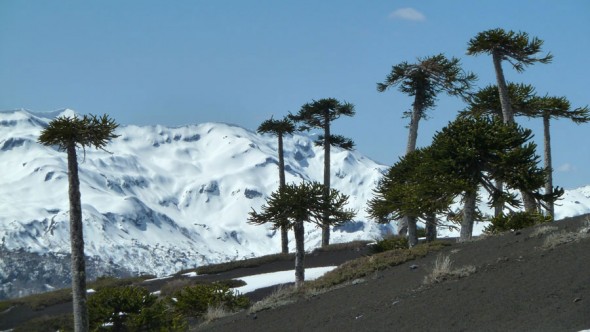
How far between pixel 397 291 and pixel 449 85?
22491 mm

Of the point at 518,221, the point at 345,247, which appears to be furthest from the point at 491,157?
the point at 345,247

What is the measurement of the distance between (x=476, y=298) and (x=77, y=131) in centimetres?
1108

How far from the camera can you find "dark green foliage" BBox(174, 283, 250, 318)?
72.8 ft

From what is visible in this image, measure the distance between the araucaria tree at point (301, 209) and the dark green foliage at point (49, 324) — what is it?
881 cm

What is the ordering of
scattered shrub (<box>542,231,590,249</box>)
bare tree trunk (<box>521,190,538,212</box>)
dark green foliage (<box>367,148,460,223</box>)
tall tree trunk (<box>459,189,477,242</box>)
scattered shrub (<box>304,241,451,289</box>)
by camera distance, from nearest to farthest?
scattered shrub (<box>542,231,590,249</box>)
scattered shrub (<box>304,241,451,289</box>)
dark green foliage (<box>367,148,460,223</box>)
bare tree trunk (<box>521,190,538,212</box>)
tall tree trunk (<box>459,189,477,242</box>)

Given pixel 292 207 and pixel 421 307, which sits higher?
pixel 292 207

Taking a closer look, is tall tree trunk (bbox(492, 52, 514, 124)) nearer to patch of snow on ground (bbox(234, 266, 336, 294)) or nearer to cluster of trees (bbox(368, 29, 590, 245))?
cluster of trees (bbox(368, 29, 590, 245))

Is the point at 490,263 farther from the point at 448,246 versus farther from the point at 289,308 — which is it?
the point at 448,246

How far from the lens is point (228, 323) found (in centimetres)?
1719

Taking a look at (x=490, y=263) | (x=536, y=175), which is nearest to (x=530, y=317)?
(x=490, y=263)

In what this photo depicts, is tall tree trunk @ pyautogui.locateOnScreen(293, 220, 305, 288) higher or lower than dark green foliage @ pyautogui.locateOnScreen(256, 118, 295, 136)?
lower

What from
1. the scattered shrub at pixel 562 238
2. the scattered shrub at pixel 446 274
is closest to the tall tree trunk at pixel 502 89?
the scattered shrub at pixel 562 238

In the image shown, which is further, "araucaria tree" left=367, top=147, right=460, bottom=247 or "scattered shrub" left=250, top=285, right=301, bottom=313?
"araucaria tree" left=367, top=147, right=460, bottom=247

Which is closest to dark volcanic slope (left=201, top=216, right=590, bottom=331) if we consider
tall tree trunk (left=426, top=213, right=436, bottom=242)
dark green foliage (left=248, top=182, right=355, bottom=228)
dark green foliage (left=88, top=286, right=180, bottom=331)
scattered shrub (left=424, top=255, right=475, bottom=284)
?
scattered shrub (left=424, top=255, right=475, bottom=284)
